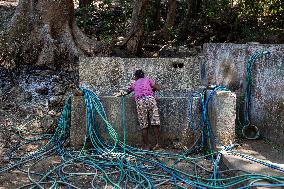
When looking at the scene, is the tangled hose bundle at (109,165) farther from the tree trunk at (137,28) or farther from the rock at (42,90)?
A: the tree trunk at (137,28)

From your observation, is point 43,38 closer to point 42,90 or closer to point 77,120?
point 42,90

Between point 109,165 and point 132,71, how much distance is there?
317 cm

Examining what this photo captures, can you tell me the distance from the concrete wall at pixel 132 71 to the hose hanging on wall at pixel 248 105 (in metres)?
1.24

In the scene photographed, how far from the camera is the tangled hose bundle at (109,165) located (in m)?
5.74

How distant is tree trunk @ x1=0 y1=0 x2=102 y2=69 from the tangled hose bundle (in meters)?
4.53

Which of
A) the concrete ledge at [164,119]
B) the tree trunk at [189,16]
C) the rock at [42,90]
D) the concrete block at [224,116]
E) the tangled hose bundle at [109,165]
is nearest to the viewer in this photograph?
the tangled hose bundle at [109,165]

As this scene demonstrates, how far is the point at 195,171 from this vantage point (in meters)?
6.27

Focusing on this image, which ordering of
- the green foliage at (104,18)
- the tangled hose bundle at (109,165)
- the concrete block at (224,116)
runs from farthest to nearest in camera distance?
the green foliage at (104,18) < the concrete block at (224,116) < the tangled hose bundle at (109,165)

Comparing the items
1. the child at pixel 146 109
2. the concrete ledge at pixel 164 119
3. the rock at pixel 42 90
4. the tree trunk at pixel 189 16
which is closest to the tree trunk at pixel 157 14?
the tree trunk at pixel 189 16

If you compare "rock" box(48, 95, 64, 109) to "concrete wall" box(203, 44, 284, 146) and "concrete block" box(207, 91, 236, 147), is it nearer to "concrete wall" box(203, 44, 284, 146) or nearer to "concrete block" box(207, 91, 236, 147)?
"concrete wall" box(203, 44, 284, 146)

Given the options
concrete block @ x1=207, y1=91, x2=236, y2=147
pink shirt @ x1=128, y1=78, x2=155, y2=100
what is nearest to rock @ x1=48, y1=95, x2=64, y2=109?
pink shirt @ x1=128, y1=78, x2=155, y2=100

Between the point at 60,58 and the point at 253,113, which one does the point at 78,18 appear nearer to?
the point at 60,58

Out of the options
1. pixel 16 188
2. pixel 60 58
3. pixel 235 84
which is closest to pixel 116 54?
pixel 60 58

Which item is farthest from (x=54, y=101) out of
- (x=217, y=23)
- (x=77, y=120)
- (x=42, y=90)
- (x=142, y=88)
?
(x=217, y=23)
